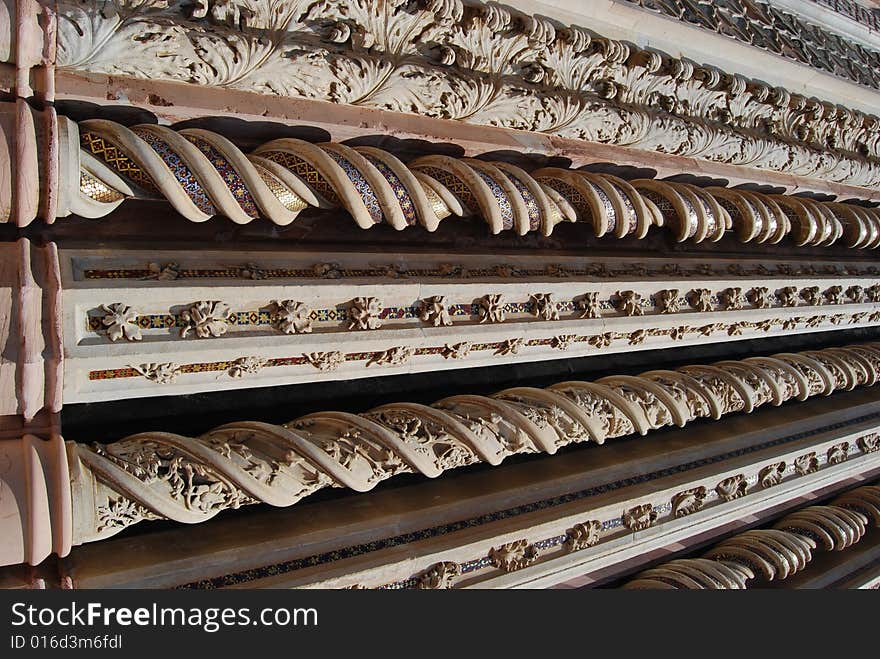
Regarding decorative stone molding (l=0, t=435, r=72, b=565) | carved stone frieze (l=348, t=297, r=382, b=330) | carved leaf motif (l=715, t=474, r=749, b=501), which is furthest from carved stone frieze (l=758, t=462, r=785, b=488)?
decorative stone molding (l=0, t=435, r=72, b=565)

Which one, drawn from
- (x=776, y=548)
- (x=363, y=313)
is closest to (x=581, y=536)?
(x=363, y=313)

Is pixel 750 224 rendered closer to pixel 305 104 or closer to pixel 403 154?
pixel 403 154

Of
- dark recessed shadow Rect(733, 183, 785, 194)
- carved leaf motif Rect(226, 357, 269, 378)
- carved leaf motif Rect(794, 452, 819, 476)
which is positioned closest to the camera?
carved leaf motif Rect(226, 357, 269, 378)

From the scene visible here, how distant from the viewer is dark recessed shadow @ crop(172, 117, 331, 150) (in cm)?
261

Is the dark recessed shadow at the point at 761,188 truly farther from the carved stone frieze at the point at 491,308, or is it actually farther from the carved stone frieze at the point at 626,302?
the carved stone frieze at the point at 491,308

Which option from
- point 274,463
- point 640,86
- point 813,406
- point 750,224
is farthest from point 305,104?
point 813,406

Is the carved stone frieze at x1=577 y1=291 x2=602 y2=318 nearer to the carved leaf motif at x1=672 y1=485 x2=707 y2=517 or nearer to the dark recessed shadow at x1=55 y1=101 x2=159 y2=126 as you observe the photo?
the carved leaf motif at x1=672 y1=485 x2=707 y2=517

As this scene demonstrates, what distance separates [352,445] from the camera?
2.71m

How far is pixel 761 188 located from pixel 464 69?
258 cm

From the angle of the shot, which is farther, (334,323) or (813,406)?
(813,406)

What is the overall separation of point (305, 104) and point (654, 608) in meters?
2.57

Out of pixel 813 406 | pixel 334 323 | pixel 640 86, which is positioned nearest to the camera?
pixel 334 323

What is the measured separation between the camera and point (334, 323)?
263 centimetres

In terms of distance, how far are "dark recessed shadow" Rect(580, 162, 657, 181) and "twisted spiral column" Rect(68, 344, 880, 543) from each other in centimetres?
110
